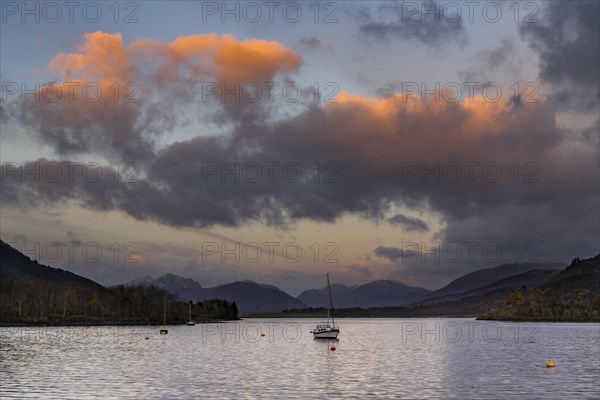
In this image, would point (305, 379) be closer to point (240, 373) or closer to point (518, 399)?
point (240, 373)

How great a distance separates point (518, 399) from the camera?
67188 millimetres

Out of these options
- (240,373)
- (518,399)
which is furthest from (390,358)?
(518,399)

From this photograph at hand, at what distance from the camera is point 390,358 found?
416ft

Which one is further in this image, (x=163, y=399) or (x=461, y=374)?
(x=461, y=374)

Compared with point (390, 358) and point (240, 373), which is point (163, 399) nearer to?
point (240, 373)

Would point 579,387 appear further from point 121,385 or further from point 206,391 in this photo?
point 121,385

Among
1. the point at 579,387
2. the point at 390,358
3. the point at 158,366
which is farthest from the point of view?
the point at 390,358

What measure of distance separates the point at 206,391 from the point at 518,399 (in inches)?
1217

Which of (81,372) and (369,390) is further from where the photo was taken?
(81,372)

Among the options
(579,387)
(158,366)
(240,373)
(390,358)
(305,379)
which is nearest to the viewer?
(579,387)

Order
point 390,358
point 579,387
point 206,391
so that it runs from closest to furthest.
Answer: point 206,391 → point 579,387 → point 390,358

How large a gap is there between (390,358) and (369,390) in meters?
54.1

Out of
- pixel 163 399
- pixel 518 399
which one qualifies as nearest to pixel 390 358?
pixel 518 399

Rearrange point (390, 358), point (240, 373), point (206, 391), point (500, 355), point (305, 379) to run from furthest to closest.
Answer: point (500, 355) → point (390, 358) → point (240, 373) → point (305, 379) → point (206, 391)
